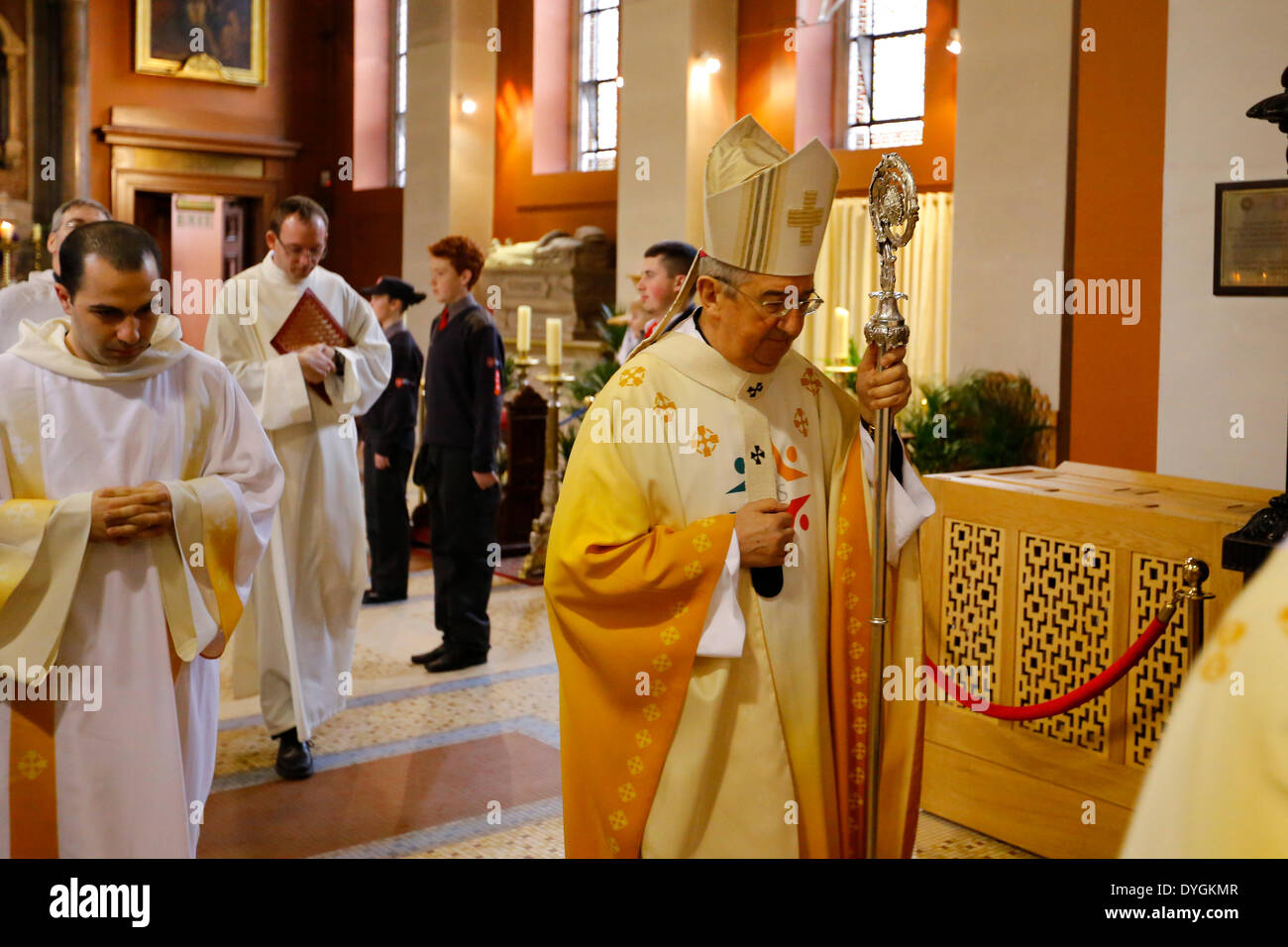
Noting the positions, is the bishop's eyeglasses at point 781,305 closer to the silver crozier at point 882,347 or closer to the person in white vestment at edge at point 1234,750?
the silver crozier at point 882,347

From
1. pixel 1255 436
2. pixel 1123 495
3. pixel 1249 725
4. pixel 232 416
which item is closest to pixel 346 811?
pixel 232 416

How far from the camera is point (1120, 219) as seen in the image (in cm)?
738

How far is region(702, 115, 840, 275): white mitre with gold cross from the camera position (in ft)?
8.60

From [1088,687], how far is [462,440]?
3419mm

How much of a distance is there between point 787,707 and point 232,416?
5.09ft

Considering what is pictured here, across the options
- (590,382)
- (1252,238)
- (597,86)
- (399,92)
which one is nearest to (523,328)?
(590,382)

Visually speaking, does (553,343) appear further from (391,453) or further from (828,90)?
(828,90)

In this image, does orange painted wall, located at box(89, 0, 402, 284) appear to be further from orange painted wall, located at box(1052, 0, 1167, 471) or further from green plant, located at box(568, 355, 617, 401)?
orange painted wall, located at box(1052, 0, 1167, 471)

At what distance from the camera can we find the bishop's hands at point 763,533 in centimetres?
254

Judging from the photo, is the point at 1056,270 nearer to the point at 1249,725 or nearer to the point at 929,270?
the point at 929,270

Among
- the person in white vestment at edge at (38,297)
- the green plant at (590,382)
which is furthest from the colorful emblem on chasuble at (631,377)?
the green plant at (590,382)

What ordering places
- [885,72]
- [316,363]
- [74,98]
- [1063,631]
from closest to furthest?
1. [1063,631]
2. [316,363]
3. [885,72]
4. [74,98]

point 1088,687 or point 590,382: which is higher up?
point 590,382

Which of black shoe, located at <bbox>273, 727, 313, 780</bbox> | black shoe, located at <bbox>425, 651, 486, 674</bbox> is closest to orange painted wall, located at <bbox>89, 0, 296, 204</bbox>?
black shoe, located at <bbox>425, 651, 486, 674</bbox>
